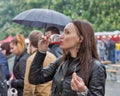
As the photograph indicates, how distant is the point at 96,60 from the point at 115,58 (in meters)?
22.7

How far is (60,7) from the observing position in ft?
146

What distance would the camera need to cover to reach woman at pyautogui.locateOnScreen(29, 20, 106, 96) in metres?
2.95

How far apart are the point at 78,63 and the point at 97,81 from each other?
23 centimetres

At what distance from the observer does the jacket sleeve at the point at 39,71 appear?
3.35 meters

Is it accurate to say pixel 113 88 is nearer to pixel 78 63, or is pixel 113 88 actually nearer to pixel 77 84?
pixel 78 63

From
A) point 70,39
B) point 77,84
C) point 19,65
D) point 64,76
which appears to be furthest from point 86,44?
point 19,65

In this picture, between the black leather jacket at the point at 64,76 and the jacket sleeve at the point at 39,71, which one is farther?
→ the jacket sleeve at the point at 39,71

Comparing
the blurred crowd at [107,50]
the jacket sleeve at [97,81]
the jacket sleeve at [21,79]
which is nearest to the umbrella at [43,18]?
the jacket sleeve at [21,79]

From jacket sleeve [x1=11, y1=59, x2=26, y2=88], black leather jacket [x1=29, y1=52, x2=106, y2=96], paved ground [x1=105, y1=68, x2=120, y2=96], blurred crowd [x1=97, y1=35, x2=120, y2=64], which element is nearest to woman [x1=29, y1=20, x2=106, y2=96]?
black leather jacket [x1=29, y1=52, x2=106, y2=96]

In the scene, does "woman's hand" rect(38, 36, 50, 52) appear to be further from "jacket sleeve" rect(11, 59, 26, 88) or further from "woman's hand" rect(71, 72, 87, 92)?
"jacket sleeve" rect(11, 59, 26, 88)

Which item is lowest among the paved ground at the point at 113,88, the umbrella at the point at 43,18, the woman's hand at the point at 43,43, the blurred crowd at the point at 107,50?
the blurred crowd at the point at 107,50

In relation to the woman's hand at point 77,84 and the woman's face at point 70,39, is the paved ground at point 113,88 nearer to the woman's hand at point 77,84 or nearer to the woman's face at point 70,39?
the woman's face at point 70,39

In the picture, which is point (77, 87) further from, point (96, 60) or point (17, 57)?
point (17, 57)

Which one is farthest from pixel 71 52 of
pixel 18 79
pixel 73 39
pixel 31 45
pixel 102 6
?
pixel 102 6
